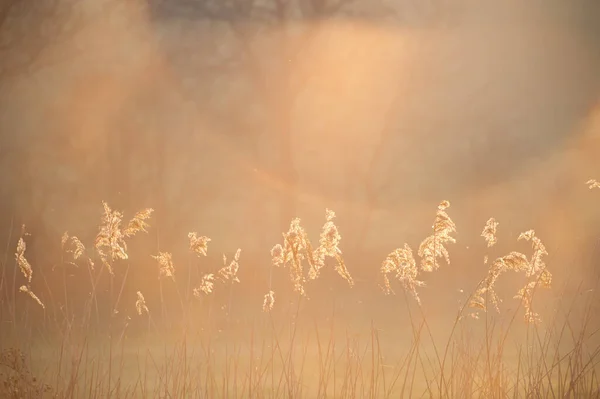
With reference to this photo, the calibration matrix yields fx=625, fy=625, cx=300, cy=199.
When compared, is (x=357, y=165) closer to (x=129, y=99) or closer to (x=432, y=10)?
(x=432, y=10)

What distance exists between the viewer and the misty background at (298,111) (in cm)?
383

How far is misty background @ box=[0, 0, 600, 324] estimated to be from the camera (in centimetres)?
383

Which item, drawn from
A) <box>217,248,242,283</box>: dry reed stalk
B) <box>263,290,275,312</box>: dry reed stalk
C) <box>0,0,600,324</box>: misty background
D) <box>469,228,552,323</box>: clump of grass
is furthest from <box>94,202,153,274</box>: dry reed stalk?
<box>0,0,600,324</box>: misty background

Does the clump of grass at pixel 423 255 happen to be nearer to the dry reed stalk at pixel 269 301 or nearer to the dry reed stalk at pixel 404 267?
the dry reed stalk at pixel 404 267

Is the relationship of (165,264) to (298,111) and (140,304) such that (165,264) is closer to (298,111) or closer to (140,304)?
(140,304)

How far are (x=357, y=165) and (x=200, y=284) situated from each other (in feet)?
6.63

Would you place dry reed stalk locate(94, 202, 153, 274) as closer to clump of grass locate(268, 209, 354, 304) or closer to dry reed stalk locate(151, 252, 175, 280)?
dry reed stalk locate(151, 252, 175, 280)

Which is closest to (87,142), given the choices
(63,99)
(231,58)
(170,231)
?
(63,99)

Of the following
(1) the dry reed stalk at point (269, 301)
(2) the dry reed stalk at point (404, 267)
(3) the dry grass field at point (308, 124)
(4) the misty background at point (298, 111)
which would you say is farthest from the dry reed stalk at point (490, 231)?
(4) the misty background at point (298, 111)

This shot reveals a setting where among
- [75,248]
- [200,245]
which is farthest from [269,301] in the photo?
[75,248]

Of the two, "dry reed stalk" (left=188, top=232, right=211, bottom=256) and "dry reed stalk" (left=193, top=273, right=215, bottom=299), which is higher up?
"dry reed stalk" (left=188, top=232, right=211, bottom=256)

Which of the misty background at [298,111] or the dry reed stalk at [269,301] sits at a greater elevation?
the misty background at [298,111]

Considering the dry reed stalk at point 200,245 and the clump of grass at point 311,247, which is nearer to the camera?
the clump of grass at point 311,247

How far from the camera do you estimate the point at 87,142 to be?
398cm
